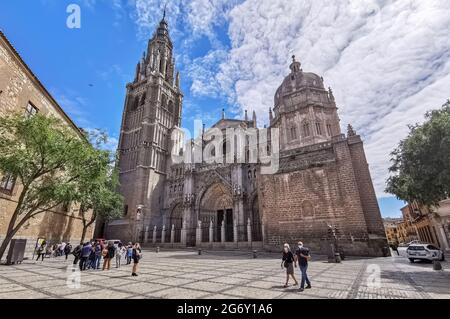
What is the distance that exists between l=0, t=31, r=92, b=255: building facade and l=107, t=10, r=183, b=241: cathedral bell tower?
13.0m

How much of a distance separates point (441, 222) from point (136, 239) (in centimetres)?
3491

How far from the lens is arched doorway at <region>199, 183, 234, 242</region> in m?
29.9

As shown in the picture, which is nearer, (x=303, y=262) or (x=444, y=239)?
(x=303, y=262)

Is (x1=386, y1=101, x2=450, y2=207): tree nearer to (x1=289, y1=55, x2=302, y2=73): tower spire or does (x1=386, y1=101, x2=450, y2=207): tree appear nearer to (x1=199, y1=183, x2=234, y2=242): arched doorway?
(x1=199, y1=183, x2=234, y2=242): arched doorway

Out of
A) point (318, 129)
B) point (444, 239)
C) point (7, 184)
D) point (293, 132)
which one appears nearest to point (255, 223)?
point (293, 132)

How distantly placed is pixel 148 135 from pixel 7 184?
2277 centimetres

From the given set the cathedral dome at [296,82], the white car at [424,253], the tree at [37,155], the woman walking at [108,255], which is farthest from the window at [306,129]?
the woman walking at [108,255]

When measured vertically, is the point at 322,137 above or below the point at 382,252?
above

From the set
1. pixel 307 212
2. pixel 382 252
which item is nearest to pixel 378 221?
pixel 382 252

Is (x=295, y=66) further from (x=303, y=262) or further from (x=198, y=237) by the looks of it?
(x=303, y=262)

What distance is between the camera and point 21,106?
13.7 meters

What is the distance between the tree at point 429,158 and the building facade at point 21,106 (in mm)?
17480

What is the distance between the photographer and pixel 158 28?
46.2m
